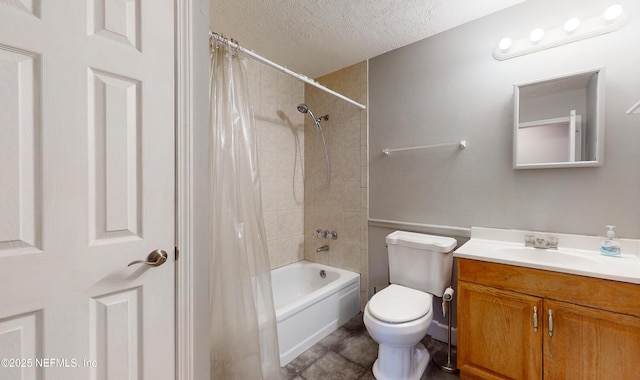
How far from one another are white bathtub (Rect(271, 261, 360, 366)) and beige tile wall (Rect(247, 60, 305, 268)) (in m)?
0.18

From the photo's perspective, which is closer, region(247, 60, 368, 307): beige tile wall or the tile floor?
the tile floor

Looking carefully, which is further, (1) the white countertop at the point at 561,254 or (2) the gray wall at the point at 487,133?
(2) the gray wall at the point at 487,133

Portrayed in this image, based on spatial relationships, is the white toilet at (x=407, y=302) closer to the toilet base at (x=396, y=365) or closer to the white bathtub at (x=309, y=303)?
the toilet base at (x=396, y=365)

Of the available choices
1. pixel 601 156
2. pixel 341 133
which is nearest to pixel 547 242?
pixel 601 156

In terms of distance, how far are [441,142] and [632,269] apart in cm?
115

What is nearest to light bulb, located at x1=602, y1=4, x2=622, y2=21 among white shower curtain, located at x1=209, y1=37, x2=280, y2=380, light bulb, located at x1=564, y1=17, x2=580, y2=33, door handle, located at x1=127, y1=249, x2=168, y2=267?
light bulb, located at x1=564, y1=17, x2=580, y2=33

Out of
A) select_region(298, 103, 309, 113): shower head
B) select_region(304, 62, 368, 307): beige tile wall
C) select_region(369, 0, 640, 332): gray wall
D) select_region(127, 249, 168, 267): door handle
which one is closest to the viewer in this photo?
select_region(127, 249, 168, 267): door handle

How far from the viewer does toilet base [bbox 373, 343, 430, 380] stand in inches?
59.1

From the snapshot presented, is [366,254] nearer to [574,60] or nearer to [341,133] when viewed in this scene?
[341,133]

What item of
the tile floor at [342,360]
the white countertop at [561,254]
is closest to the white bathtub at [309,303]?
the tile floor at [342,360]

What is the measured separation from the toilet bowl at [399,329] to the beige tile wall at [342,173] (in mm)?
695

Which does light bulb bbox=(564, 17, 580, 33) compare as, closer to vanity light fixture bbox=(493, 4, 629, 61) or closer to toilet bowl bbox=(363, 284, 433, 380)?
vanity light fixture bbox=(493, 4, 629, 61)

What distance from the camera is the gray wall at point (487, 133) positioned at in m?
1.37

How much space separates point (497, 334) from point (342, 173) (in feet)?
5.22
